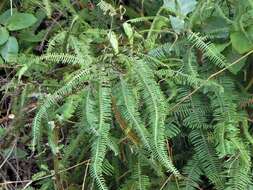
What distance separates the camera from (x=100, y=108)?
4.89 feet

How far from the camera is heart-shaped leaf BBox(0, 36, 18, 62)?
1913 millimetres

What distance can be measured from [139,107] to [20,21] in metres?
0.65

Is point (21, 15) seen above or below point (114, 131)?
above

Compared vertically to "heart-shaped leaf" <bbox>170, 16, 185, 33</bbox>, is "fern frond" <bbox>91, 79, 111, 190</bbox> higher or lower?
lower

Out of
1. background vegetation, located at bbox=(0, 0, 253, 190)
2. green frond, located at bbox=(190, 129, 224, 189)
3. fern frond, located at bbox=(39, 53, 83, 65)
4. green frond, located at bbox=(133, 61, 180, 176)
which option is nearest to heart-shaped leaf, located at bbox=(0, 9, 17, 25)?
background vegetation, located at bbox=(0, 0, 253, 190)

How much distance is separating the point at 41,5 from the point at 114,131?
2.22 ft

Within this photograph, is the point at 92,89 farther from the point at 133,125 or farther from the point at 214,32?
the point at 214,32

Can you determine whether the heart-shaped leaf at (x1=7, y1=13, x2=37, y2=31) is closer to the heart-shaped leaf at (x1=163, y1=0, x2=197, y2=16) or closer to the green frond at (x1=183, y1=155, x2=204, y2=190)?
the heart-shaped leaf at (x1=163, y1=0, x2=197, y2=16)

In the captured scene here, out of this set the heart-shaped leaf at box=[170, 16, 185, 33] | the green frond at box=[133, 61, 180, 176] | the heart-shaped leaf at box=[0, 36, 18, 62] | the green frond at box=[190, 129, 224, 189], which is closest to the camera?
the green frond at box=[133, 61, 180, 176]

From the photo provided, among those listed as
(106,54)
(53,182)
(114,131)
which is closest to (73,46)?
(106,54)

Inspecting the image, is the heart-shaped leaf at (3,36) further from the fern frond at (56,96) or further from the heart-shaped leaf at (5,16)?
the fern frond at (56,96)

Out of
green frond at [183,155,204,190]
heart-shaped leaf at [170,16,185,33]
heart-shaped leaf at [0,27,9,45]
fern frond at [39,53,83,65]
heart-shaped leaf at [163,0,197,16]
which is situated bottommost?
green frond at [183,155,204,190]

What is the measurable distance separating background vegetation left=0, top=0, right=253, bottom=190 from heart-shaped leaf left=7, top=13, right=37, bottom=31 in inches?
3.4

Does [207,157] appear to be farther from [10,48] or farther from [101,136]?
[10,48]
